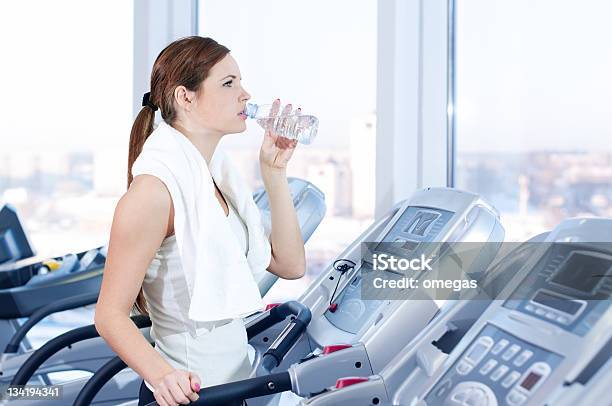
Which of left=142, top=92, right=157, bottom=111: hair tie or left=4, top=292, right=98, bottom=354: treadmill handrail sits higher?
left=142, top=92, right=157, bottom=111: hair tie

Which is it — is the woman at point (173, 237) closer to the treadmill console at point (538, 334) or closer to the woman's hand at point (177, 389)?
the woman's hand at point (177, 389)

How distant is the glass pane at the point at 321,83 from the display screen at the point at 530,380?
4.77ft

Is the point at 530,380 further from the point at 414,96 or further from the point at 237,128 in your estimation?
the point at 414,96

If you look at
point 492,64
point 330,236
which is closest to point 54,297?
point 330,236

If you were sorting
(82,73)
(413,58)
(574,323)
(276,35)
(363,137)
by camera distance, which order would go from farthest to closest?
(82,73) → (276,35) → (363,137) → (413,58) → (574,323)

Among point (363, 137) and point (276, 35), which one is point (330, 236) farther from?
point (276, 35)

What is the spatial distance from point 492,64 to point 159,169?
1.35m

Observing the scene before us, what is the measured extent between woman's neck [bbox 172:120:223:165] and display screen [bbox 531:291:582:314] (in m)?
0.66

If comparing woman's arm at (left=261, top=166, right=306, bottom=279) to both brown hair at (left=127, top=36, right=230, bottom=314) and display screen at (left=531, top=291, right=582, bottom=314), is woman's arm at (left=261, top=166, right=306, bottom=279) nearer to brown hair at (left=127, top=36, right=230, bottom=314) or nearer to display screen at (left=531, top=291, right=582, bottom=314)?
brown hair at (left=127, top=36, right=230, bottom=314)

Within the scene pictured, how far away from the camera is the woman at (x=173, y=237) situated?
1.24 m

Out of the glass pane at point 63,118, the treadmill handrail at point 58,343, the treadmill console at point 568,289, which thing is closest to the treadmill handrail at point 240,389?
the treadmill console at point 568,289

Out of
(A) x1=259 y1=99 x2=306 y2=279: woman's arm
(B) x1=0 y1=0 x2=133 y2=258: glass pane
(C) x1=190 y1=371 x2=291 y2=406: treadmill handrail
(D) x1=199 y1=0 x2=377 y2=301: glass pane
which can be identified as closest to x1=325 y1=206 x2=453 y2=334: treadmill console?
(A) x1=259 y1=99 x2=306 y2=279: woman's arm

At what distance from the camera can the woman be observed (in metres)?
1.24

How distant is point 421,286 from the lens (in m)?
1.59
